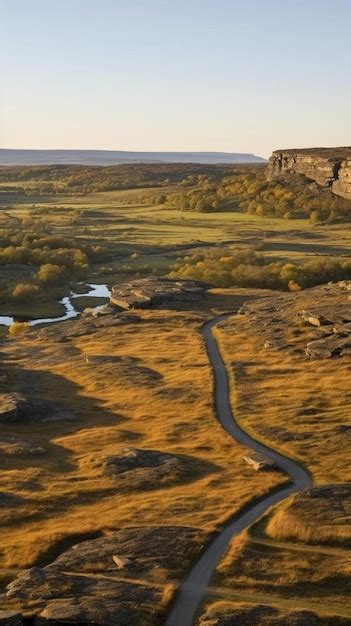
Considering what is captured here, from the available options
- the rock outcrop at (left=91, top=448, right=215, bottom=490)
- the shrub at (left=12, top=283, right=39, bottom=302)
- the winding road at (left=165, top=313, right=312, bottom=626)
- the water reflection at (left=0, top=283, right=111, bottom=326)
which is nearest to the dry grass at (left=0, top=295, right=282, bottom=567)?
the rock outcrop at (left=91, top=448, right=215, bottom=490)

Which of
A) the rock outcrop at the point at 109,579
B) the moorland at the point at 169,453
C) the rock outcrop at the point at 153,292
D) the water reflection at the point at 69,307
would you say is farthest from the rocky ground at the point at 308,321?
the rock outcrop at the point at 109,579

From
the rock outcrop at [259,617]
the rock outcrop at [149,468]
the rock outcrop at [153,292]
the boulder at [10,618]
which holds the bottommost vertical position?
the rock outcrop at [149,468]

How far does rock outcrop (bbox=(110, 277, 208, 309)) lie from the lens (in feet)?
349

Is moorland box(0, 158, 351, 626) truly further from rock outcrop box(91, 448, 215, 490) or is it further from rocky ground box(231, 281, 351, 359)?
rocky ground box(231, 281, 351, 359)

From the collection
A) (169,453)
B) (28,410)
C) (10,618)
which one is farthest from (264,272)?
(10,618)

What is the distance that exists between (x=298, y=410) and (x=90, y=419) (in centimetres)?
1552

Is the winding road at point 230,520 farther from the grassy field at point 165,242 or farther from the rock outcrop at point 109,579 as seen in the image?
the grassy field at point 165,242

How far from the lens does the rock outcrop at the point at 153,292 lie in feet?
349

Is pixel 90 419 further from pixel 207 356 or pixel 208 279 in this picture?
pixel 208 279

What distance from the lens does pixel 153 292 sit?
356ft

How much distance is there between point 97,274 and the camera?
143m

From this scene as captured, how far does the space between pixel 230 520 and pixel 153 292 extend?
64.9 m

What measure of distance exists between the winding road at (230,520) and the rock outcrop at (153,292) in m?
32.3

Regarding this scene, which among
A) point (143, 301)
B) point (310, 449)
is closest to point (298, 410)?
point (310, 449)
